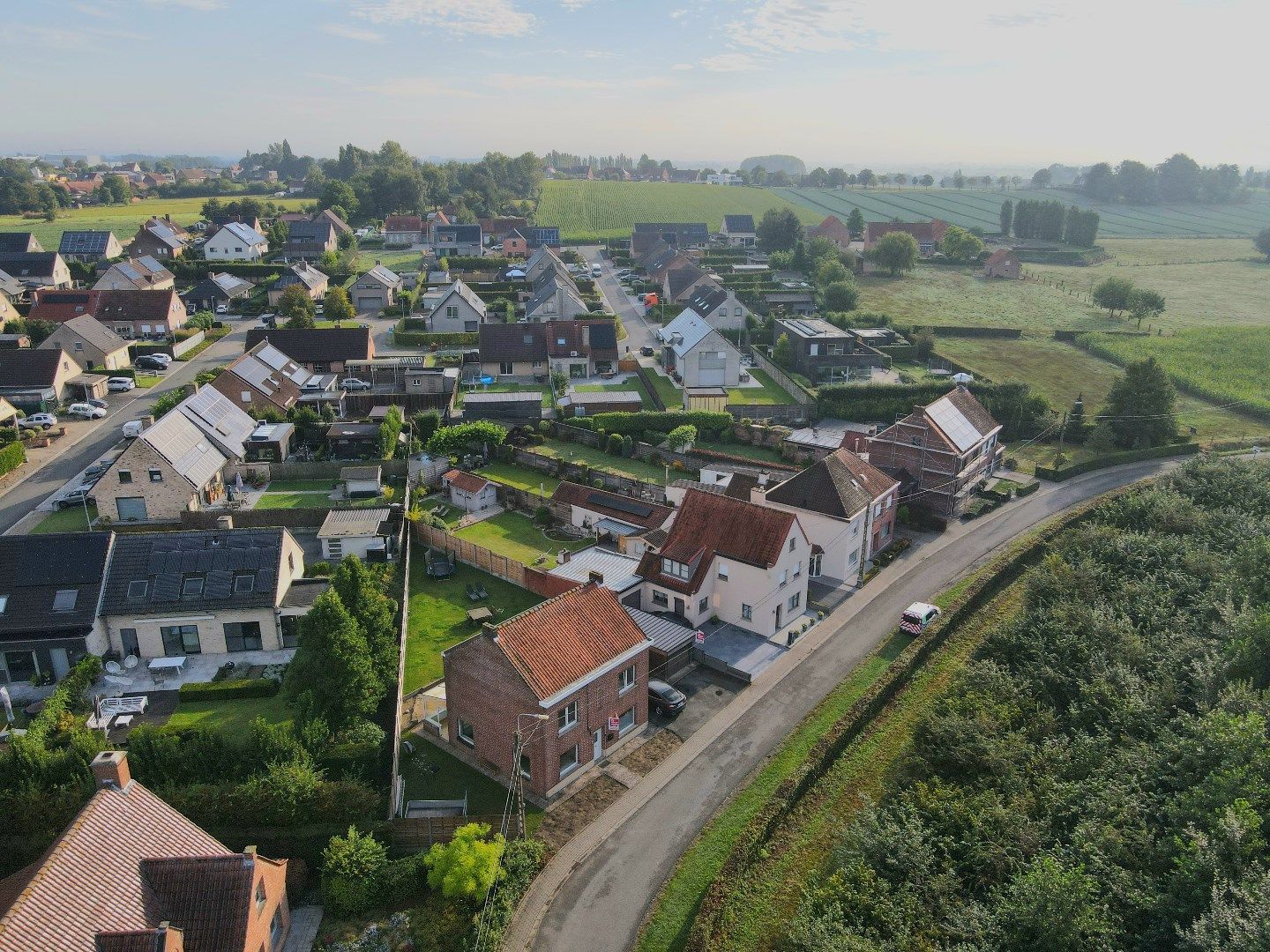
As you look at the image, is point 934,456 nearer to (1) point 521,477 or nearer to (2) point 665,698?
(1) point 521,477

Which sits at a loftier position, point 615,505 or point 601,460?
point 615,505

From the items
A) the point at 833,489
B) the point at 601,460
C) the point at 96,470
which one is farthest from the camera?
the point at 601,460

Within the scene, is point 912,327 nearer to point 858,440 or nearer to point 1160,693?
point 858,440

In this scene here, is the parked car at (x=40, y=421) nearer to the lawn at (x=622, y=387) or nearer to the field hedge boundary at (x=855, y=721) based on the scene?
the lawn at (x=622, y=387)

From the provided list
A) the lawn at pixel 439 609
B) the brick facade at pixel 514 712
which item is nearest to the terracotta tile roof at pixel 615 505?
the lawn at pixel 439 609

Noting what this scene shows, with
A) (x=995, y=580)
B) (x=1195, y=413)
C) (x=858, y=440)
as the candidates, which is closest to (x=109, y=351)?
(x=858, y=440)

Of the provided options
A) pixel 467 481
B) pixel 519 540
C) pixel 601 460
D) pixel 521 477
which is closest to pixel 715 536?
pixel 519 540
